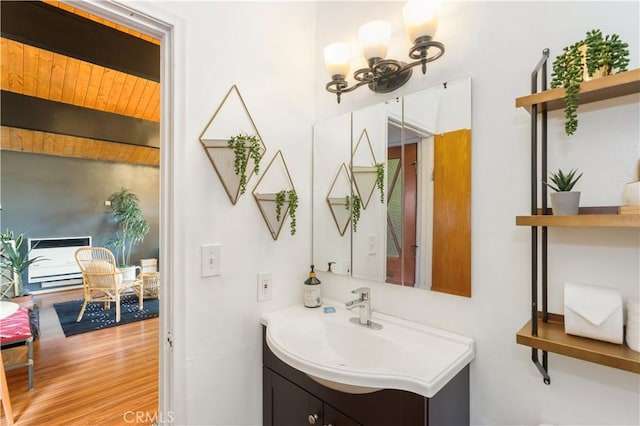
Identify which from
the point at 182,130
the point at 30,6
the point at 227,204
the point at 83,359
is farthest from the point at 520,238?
the point at 83,359

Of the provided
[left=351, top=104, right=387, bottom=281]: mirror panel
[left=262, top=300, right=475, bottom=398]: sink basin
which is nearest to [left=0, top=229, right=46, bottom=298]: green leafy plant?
[left=262, top=300, right=475, bottom=398]: sink basin

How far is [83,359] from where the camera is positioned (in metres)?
2.95

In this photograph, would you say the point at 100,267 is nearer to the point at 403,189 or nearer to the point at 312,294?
the point at 312,294

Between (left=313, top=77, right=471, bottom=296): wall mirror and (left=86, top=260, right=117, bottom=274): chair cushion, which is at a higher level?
(left=313, top=77, right=471, bottom=296): wall mirror

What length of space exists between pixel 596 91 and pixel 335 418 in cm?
127

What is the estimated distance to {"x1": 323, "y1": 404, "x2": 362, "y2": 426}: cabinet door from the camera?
3.44 feet

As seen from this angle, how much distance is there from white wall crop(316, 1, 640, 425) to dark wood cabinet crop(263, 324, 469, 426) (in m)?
0.17

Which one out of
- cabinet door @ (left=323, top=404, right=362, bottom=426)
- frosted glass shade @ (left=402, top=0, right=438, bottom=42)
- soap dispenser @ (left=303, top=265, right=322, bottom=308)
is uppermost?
frosted glass shade @ (left=402, top=0, right=438, bottom=42)

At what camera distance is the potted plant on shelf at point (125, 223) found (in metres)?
5.86

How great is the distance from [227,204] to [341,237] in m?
0.60

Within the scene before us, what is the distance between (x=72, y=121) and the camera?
12.0ft

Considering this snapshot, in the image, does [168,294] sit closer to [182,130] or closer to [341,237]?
[182,130]

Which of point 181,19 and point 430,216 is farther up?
point 181,19

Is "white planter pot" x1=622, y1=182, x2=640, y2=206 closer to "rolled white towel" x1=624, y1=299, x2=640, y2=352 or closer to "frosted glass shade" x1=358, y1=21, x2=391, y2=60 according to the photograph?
"rolled white towel" x1=624, y1=299, x2=640, y2=352
